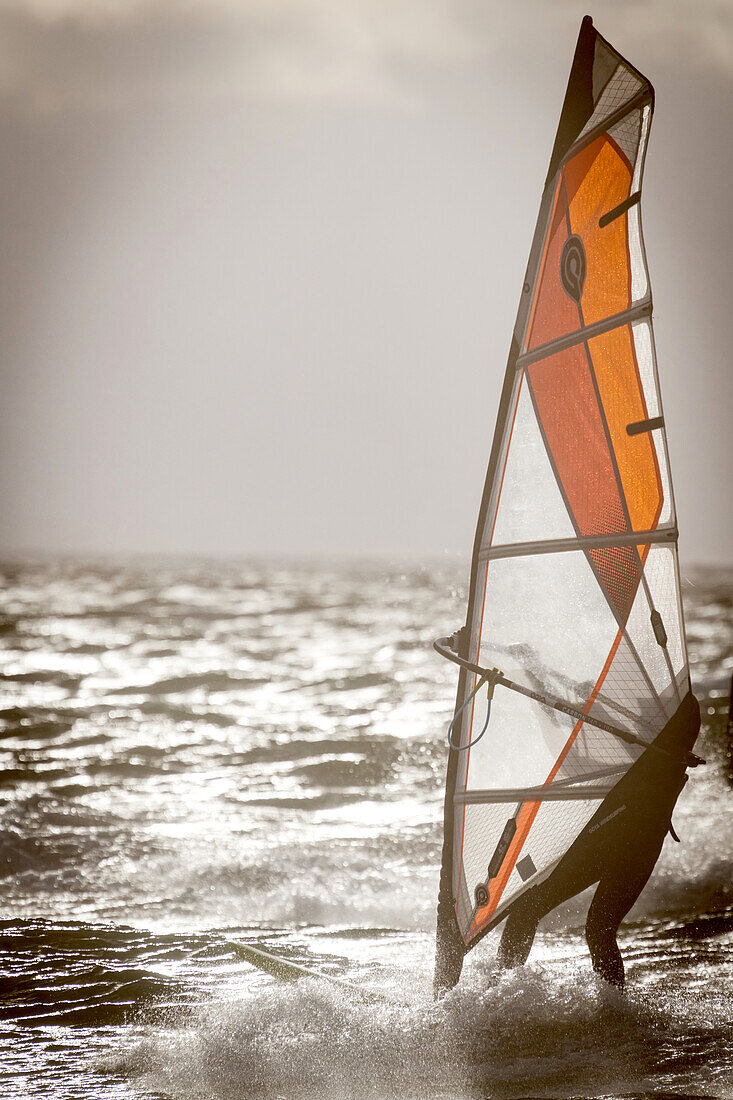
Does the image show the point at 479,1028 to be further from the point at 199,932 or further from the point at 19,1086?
the point at 199,932

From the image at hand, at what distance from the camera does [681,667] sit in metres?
4.34

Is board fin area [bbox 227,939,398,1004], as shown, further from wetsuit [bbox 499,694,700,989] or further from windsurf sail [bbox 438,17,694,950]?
wetsuit [bbox 499,694,700,989]

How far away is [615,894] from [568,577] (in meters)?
1.32

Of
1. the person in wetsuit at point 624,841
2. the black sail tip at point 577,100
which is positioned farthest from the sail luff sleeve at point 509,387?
the person in wetsuit at point 624,841

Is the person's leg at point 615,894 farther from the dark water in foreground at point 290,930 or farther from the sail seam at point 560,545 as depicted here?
the sail seam at point 560,545

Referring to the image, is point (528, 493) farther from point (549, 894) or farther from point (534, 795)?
point (549, 894)

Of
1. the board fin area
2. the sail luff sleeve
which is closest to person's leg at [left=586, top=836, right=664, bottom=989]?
the sail luff sleeve

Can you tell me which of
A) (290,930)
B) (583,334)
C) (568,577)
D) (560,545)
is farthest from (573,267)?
(290,930)

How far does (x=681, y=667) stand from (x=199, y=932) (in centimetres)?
334

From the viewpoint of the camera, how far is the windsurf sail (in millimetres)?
4168

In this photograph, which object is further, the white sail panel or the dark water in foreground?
the white sail panel

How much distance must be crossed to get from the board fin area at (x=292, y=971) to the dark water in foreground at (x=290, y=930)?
2.8 inches

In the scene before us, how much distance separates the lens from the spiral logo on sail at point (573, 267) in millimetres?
4129

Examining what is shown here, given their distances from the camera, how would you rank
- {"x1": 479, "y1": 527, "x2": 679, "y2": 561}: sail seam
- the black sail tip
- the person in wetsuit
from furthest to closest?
1. {"x1": 479, "y1": 527, "x2": 679, "y2": 561}: sail seam
2. the person in wetsuit
3. the black sail tip
